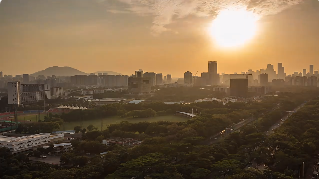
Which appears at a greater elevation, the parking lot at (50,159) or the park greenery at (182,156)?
the park greenery at (182,156)

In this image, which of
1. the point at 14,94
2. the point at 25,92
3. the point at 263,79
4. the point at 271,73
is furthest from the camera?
the point at 271,73

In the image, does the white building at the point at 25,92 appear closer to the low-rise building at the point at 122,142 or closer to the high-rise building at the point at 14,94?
the high-rise building at the point at 14,94

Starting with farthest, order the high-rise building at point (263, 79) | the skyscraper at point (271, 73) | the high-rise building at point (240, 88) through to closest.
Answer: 1. the high-rise building at point (263, 79)
2. the skyscraper at point (271, 73)
3. the high-rise building at point (240, 88)

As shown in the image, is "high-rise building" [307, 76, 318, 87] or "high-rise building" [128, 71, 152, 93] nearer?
"high-rise building" [128, 71, 152, 93]

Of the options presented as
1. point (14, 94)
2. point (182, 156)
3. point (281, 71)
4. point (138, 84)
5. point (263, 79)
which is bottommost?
point (182, 156)

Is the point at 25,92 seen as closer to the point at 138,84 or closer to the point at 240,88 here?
the point at 138,84

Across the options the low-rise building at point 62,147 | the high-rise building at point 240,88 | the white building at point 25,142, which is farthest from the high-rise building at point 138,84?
the low-rise building at point 62,147

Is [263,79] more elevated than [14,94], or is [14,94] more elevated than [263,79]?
[263,79]

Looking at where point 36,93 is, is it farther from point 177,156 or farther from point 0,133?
point 177,156

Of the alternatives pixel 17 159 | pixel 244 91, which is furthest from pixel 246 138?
pixel 244 91

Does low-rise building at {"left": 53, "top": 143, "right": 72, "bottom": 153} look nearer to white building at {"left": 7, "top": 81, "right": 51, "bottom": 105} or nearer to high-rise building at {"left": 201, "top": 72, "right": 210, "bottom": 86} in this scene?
white building at {"left": 7, "top": 81, "right": 51, "bottom": 105}

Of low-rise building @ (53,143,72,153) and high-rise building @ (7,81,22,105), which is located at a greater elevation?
high-rise building @ (7,81,22,105)

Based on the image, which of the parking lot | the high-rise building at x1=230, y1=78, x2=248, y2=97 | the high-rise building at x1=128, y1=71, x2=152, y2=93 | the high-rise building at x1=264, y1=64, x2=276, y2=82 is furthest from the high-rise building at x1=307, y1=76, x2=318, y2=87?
the parking lot

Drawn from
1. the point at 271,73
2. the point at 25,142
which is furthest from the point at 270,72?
the point at 25,142
